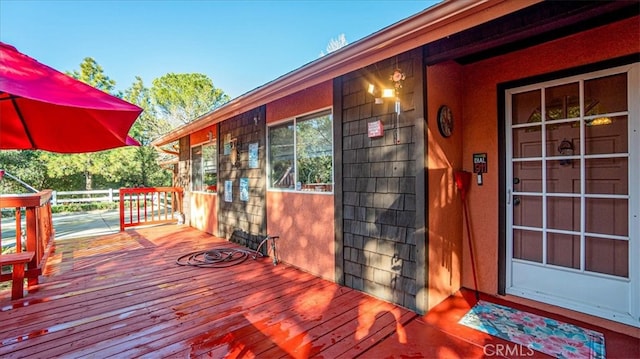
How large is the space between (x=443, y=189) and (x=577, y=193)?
107 cm

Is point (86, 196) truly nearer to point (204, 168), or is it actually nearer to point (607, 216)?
point (204, 168)

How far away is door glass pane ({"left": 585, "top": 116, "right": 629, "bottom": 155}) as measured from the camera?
89.7 inches

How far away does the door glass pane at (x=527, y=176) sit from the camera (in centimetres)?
273

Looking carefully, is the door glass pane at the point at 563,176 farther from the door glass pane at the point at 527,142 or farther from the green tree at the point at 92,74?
the green tree at the point at 92,74

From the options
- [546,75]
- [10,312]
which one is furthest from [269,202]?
[546,75]

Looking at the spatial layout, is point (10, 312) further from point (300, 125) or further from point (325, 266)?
point (300, 125)

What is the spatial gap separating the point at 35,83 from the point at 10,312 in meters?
2.51

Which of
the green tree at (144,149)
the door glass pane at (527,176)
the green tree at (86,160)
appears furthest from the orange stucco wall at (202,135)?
the green tree at (86,160)

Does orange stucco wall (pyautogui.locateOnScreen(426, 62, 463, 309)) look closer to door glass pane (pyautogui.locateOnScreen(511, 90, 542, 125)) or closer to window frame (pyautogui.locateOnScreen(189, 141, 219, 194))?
door glass pane (pyautogui.locateOnScreen(511, 90, 542, 125))

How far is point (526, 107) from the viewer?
2.79m

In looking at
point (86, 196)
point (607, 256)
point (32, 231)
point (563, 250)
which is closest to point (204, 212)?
point (32, 231)

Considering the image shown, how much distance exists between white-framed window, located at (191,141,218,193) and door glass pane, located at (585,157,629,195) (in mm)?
5794

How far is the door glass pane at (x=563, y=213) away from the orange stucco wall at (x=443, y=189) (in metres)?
0.76

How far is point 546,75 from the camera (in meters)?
2.59
